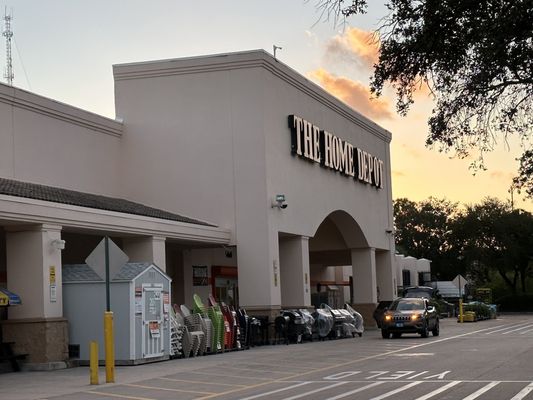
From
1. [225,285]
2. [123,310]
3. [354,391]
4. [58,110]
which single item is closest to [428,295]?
[225,285]

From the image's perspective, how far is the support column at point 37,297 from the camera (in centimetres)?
2477

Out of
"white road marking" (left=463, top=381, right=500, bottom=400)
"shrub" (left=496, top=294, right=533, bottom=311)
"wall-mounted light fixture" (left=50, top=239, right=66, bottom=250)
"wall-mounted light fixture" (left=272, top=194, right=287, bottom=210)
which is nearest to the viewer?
"white road marking" (left=463, top=381, right=500, bottom=400)

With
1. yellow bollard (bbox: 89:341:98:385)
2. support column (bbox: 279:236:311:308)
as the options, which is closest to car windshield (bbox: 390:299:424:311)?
support column (bbox: 279:236:311:308)

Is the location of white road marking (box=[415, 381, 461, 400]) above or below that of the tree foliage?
below

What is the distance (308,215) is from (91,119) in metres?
11.2

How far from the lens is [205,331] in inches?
1155

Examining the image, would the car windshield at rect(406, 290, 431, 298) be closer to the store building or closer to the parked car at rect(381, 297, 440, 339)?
the store building

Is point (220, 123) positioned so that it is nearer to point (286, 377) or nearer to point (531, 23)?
point (286, 377)

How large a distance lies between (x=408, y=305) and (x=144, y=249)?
41.7 ft

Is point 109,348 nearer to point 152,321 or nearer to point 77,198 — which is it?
point 152,321

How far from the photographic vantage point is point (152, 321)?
2600cm

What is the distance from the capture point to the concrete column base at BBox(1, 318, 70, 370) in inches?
969

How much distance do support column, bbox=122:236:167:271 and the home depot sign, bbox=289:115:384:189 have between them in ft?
34.3

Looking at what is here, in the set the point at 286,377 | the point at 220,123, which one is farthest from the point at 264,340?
the point at 286,377
